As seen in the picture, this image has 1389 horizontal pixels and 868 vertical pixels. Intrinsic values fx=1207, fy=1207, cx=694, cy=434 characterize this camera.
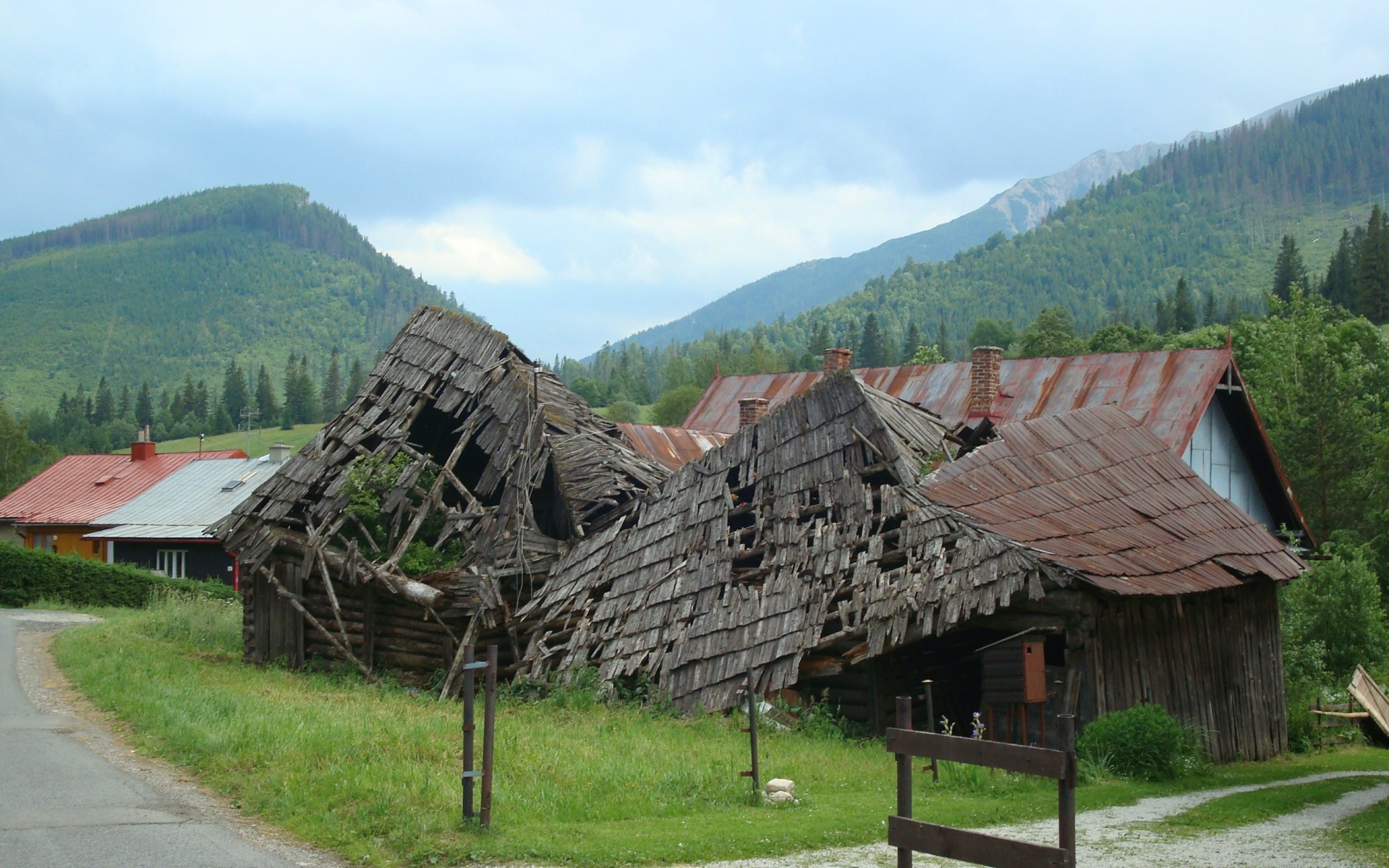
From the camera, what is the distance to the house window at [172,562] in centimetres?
5034

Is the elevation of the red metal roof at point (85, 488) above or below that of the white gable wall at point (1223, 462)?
above

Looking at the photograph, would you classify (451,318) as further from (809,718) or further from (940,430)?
(809,718)

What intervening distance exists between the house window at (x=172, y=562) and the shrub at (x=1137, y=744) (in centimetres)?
4379

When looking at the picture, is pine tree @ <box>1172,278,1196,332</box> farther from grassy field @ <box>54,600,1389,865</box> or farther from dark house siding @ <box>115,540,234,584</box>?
grassy field @ <box>54,600,1389,865</box>

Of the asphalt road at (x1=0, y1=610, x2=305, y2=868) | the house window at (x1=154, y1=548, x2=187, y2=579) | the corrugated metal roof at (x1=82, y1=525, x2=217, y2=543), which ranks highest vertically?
the corrugated metal roof at (x1=82, y1=525, x2=217, y2=543)

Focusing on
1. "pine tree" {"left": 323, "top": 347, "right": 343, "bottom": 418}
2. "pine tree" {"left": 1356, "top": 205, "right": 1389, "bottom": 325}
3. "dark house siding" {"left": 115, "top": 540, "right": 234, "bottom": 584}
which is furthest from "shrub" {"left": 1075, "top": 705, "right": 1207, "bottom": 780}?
"pine tree" {"left": 323, "top": 347, "right": 343, "bottom": 418}

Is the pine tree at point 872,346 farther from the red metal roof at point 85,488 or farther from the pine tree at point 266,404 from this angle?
the red metal roof at point 85,488

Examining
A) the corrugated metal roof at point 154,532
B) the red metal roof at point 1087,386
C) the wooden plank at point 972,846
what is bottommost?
the wooden plank at point 972,846

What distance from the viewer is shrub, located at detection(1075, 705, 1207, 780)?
1473 centimetres

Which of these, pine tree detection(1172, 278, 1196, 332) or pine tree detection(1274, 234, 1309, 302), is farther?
pine tree detection(1172, 278, 1196, 332)

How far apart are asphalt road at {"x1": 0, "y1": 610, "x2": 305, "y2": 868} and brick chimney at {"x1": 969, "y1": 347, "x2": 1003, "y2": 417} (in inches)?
916

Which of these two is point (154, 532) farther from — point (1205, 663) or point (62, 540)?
point (1205, 663)

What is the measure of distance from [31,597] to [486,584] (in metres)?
27.4

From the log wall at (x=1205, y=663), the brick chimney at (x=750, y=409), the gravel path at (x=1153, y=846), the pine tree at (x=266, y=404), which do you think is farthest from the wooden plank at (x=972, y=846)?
the pine tree at (x=266, y=404)
